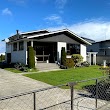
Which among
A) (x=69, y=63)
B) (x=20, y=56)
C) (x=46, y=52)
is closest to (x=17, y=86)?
(x=69, y=63)

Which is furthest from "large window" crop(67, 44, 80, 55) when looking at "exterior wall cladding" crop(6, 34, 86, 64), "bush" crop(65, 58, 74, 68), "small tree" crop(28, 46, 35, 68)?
"small tree" crop(28, 46, 35, 68)

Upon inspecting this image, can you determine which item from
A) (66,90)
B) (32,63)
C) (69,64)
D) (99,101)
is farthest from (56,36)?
(99,101)

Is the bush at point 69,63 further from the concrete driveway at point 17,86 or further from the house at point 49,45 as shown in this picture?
the concrete driveway at point 17,86

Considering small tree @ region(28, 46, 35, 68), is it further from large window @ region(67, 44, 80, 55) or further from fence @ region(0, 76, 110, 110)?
fence @ region(0, 76, 110, 110)

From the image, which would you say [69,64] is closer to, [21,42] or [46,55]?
[46,55]

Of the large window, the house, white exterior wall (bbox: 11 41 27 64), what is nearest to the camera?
white exterior wall (bbox: 11 41 27 64)

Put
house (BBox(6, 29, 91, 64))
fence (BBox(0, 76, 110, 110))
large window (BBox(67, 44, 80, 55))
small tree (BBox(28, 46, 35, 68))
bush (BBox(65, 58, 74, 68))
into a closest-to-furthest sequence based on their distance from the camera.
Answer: fence (BBox(0, 76, 110, 110)), small tree (BBox(28, 46, 35, 68)), bush (BBox(65, 58, 74, 68)), house (BBox(6, 29, 91, 64)), large window (BBox(67, 44, 80, 55))

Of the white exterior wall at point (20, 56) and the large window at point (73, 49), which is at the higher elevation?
the large window at point (73, 49)

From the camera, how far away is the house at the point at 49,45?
23.4 m

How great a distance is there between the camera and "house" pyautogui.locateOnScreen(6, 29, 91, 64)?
76.7 ft

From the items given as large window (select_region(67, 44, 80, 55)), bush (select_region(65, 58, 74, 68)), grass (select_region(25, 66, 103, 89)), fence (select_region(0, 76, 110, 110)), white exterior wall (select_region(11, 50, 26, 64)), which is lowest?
fence (select_region(0, 76, 110, 110))

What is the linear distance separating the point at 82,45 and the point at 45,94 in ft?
62.3

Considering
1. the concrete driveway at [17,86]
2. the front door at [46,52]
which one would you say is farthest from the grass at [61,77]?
the front door at [46,52]

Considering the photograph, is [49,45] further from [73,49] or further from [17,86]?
[17,86]
